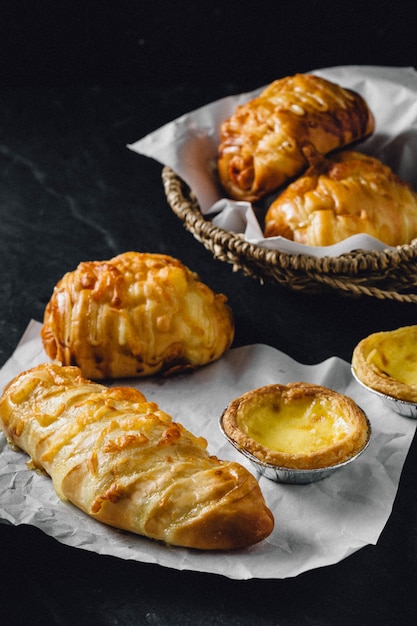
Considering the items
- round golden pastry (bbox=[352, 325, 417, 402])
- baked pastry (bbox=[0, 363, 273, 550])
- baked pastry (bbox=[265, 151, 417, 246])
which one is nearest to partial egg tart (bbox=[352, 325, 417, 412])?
round golden pastry (bbox=[352, 325, 417, 402])

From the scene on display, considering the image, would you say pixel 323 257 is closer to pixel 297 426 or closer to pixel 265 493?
pixel 297 426

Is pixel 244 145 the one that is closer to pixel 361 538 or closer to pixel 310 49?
pixel 310 49

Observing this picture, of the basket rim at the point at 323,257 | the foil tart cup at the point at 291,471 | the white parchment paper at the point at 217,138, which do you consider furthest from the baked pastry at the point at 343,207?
the foil tart cup at the point at 291,471

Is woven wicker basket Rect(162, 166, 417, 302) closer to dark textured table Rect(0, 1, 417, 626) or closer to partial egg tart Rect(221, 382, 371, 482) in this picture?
dark textured table Rect(0, 1, 417, 626)

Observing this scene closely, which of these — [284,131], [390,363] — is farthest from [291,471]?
[284,131]

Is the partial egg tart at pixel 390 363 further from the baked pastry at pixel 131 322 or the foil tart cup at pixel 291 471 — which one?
the baked pastry at pixel 131 322

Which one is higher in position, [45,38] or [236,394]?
[45,38]

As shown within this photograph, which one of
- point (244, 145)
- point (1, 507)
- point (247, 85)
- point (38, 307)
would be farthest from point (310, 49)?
point (1, 507)
